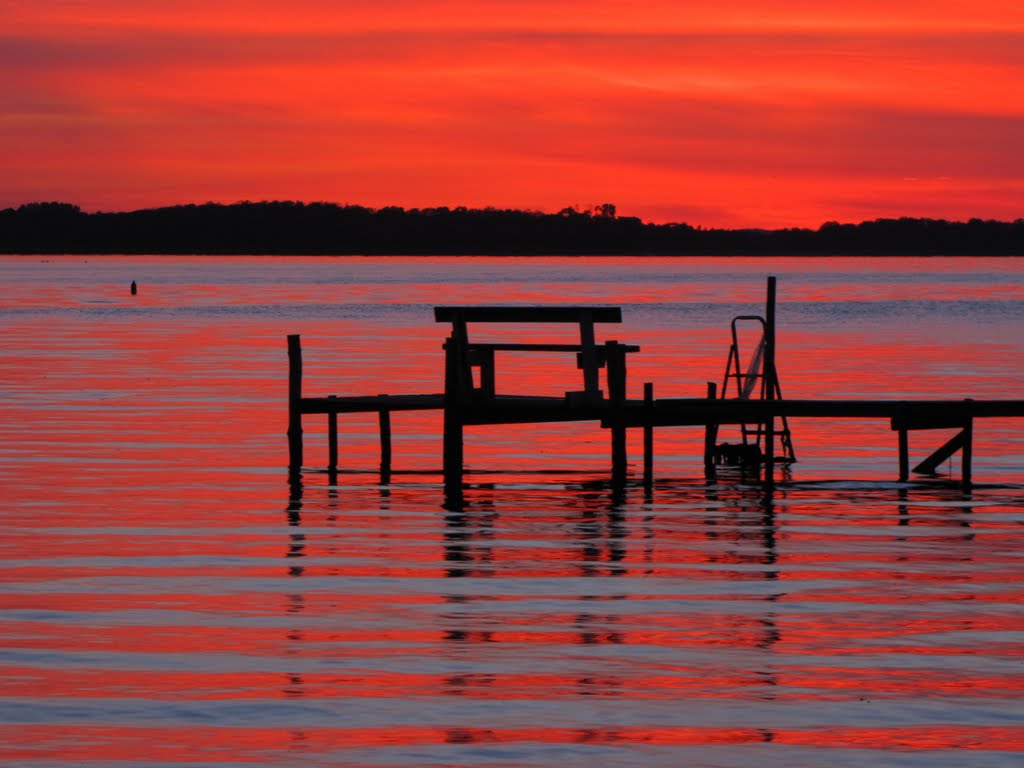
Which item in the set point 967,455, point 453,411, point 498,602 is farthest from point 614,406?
point 498,602

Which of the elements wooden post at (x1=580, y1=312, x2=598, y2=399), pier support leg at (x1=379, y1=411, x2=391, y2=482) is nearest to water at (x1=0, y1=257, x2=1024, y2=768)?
pier support leg at (x1=379, y1=411, x2=391, y2=482)

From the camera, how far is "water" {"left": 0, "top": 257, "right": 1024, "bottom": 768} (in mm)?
12133

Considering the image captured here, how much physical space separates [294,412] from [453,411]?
12.0 ft

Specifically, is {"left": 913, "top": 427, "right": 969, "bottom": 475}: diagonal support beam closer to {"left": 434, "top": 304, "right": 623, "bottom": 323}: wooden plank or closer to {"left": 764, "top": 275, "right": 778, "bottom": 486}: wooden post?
{"left": 764, "top": 275, "right": 778, "bottom": 486}: wooden post

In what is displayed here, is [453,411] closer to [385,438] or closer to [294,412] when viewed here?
[385,438]

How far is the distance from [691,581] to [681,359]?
157ft

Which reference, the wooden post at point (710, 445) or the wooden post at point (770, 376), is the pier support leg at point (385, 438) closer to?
the wooden post at point (710, 445)

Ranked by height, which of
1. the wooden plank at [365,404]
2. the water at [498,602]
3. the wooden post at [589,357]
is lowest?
the water at [498,602]

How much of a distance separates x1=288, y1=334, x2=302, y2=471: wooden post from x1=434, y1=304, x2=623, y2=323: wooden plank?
3.09 metres

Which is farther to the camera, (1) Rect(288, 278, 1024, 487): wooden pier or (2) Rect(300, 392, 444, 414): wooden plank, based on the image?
(2) Rect(300, 392, 444, 414): wooden plank

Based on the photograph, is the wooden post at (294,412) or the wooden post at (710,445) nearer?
the wooden post at (710,445)

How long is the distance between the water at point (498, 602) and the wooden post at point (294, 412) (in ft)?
1.69

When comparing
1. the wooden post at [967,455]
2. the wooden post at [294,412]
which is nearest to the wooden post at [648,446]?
the wooden post at [967,455]

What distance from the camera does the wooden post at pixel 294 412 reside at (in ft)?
98.6
